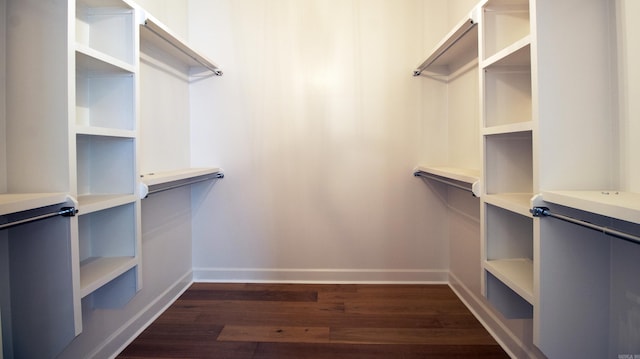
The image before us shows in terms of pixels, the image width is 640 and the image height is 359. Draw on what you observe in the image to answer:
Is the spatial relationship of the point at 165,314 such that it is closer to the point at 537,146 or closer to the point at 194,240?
the point at 194,240

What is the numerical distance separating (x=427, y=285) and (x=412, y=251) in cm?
29

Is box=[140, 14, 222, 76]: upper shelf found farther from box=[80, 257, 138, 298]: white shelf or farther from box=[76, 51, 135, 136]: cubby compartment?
box=[80, 257, 138, 298]: white shelf

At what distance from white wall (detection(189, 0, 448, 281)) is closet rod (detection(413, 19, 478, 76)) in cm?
14

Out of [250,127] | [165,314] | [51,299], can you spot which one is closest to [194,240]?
[165,314]

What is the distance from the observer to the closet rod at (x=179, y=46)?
5.18 ft

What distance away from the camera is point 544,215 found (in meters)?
1.07

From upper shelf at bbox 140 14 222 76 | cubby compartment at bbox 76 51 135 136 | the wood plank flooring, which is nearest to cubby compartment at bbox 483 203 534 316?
the wood plank flooring

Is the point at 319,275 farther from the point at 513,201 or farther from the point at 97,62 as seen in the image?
the point at 97,62

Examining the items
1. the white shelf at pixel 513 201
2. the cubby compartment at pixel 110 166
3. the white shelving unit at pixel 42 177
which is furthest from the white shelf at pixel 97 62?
the white shelf at pixel 513 201

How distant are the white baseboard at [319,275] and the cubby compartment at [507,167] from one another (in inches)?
49.3

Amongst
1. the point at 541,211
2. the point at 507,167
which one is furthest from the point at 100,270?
the point at 507,167

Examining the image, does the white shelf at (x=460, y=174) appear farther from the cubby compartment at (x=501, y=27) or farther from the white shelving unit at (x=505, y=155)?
the cubby compartment at (x=501, y=27)

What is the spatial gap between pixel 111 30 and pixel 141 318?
1.63 meters

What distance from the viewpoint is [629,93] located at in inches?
40.7
